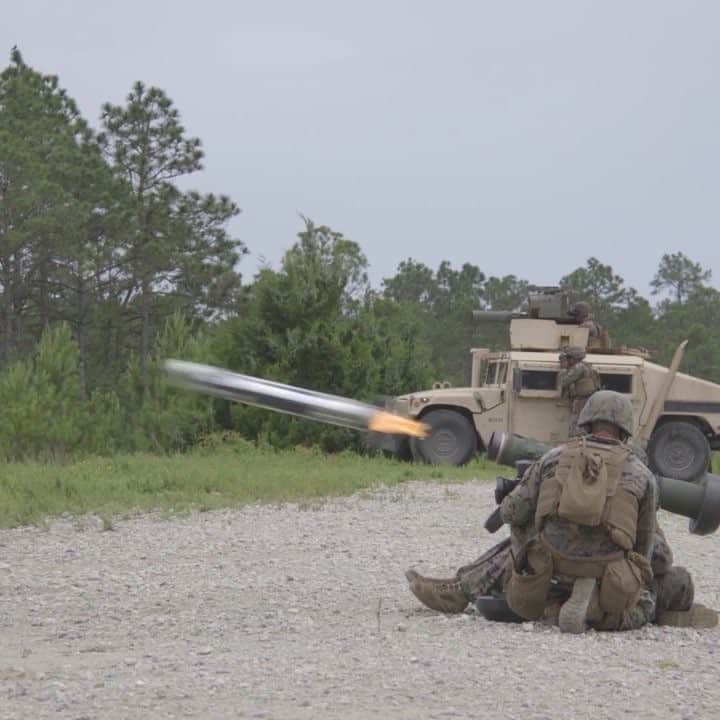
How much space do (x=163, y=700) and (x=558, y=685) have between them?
157cm

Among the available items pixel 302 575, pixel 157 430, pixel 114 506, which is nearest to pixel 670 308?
pixel 157 430

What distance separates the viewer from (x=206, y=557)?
1109 cm

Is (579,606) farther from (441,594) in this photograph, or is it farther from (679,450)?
(679,450)

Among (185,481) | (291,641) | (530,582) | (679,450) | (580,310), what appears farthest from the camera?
(580,310)

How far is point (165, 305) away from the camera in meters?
42.2

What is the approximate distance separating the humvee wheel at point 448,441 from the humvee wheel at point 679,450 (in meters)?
2.36

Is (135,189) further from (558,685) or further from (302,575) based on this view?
(558,685)

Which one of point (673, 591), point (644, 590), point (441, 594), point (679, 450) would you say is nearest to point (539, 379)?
point (679, 450)

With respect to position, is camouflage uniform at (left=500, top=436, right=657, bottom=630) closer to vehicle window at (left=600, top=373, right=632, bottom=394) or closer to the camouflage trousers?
the camouflage trousers

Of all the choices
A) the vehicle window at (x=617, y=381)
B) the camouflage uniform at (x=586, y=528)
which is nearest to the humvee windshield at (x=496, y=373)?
the vehicle window at (x=617, y=381)

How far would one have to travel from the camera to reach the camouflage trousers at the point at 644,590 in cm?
773

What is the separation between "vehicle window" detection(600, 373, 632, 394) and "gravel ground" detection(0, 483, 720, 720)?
7.45 meters

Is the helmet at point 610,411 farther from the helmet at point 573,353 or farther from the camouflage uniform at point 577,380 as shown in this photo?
the helmet at point 573,353

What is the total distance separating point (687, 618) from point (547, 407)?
Result: 11934 millimetres
